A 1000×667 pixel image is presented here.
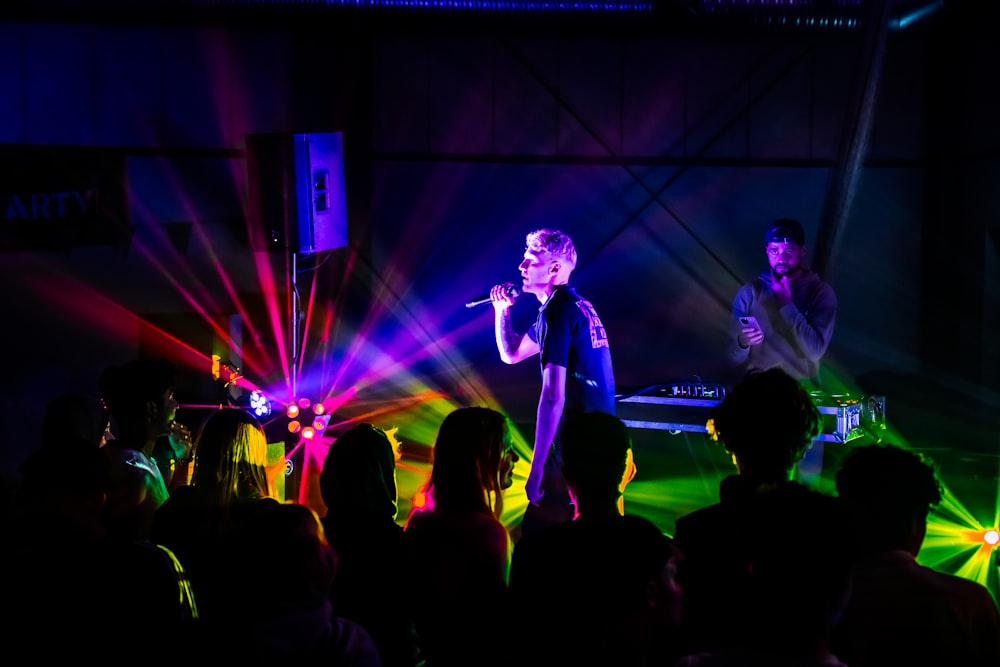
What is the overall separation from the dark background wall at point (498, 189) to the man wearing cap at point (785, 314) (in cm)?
235

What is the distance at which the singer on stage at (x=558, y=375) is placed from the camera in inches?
156

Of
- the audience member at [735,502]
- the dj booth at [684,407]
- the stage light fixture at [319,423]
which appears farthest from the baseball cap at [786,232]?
the stage light fixture at [319,423]

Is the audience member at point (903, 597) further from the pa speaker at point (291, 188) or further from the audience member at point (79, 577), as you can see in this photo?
the pa speaker at point (291, 188)

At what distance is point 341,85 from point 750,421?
619 cm

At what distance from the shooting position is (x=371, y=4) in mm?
7035

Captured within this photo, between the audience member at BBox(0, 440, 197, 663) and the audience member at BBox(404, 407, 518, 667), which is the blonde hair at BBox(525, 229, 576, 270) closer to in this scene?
the audience member at BBox(404, 407, 518, 667)

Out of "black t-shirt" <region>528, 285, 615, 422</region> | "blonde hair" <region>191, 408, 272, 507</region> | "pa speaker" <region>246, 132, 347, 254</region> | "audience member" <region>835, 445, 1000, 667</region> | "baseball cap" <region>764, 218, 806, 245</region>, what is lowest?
"audience member" <region>835, 445, 1000, 667</region>

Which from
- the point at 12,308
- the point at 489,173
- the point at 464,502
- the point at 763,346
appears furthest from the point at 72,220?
the point at 464,502

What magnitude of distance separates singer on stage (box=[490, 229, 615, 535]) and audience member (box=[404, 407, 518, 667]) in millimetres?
1234

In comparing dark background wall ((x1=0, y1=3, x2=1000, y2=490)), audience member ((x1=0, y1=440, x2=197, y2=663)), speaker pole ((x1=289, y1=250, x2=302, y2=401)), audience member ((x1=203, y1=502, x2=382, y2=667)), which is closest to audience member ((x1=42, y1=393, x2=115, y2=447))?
audience member ((x1=0, y1=440, x2=197, y2=663))

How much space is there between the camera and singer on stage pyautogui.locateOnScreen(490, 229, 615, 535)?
3951 mm

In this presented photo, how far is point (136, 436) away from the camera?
10.9 feet

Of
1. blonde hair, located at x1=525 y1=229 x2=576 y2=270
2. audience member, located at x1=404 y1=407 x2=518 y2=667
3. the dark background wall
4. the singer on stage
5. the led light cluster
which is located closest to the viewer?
A: audience member, located at x1=404 y1=407 x2=518 y2=667

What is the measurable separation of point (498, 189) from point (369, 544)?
590 centimetres
